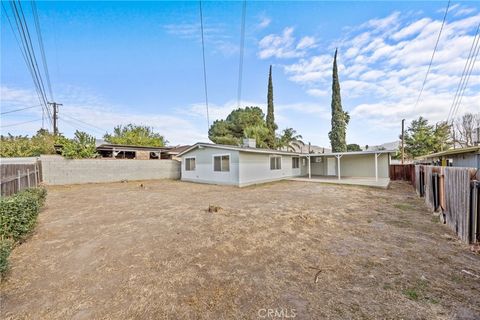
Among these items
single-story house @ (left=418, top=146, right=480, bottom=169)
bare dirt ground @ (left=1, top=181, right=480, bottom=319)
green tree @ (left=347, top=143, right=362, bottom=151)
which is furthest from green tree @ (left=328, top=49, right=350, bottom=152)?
bare dirt ground @ (left=1, top=181, right=480, bottom=319)

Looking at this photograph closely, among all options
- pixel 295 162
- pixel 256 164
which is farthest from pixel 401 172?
pixel 256 164

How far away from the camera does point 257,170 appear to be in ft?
44.9

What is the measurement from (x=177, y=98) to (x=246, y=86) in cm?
610

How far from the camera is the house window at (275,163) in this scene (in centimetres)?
1535

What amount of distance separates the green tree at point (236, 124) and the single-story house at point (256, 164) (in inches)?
315

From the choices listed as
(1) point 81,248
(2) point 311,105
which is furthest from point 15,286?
(2) point 311,105

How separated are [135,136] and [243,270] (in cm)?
2707

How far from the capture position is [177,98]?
17.1 m

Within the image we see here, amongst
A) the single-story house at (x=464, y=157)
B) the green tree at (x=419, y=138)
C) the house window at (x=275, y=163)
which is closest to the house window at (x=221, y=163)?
the house window at (x=275, y=163)

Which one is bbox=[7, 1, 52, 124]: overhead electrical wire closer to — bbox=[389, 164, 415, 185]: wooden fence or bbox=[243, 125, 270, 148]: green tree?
bbox=[243, 125, 270, 148]: green tree

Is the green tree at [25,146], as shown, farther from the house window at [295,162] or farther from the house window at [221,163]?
the house window at [295,162]

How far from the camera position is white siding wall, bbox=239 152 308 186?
12.4 metres

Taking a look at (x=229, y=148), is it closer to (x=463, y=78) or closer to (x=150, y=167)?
(x=150, y=167)

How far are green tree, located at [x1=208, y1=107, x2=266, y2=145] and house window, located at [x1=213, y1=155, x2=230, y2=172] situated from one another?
10.2 m
